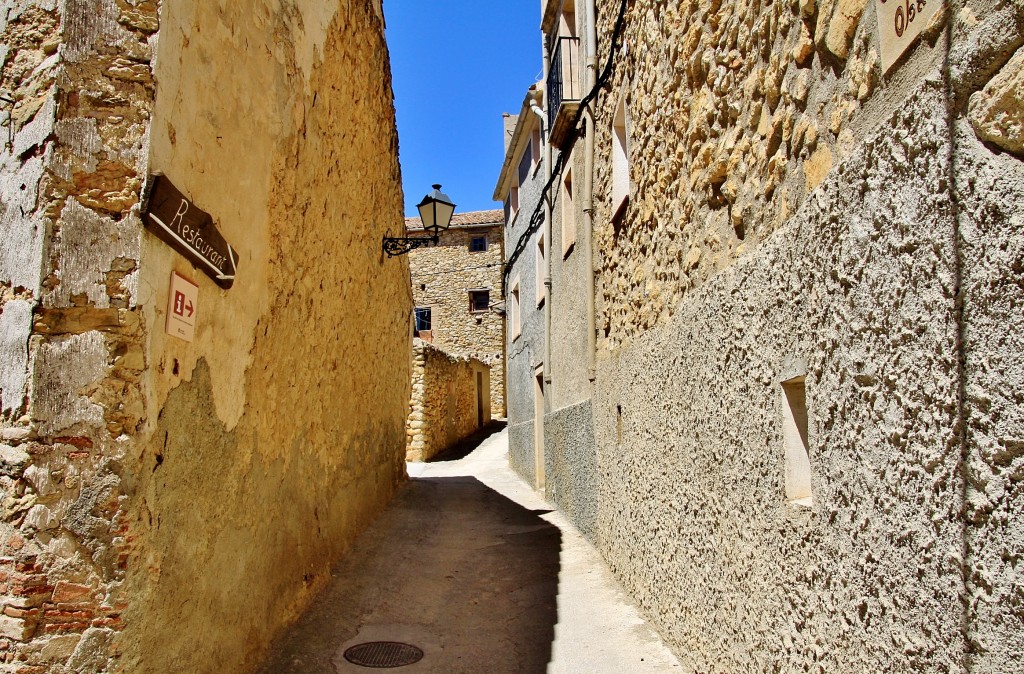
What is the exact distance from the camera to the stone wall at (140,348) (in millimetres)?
2646

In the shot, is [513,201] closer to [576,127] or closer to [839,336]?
[576,127]

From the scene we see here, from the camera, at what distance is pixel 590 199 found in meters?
7.45

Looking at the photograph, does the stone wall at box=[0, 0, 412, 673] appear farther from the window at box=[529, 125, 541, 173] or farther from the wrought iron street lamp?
the window at box=[529, 125, 541, 173]

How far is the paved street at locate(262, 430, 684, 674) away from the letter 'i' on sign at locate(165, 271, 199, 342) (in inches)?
75.6

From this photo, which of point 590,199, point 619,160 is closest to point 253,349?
point 619,160

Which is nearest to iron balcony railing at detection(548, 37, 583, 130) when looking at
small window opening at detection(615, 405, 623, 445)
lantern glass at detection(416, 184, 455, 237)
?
lantern glass at detection(416, 184, 455, 237)

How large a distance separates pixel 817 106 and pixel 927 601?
1539 mm

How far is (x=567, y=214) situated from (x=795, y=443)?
664 cm

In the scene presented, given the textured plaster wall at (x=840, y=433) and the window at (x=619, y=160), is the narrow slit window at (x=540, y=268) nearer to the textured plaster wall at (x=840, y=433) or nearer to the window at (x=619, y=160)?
the window at (x=619, y=160)

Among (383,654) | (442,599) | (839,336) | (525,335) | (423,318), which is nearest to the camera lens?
(839,336)

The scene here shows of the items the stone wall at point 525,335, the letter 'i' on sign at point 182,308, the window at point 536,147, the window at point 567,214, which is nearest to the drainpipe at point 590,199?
the window at point 567,214

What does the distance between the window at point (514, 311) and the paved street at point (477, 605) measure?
6.91m

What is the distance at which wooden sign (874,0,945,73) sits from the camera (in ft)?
6.24

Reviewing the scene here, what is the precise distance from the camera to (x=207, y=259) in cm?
329
